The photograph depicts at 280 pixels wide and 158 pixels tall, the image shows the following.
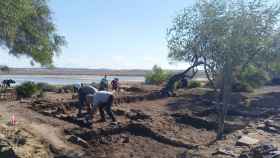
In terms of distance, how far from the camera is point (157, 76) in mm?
44250

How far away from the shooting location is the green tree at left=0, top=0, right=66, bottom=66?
43.2 feet

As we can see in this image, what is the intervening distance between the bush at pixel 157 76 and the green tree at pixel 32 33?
2559cm

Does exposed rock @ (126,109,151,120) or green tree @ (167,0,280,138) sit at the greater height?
green tree @ (167,0,280,138)

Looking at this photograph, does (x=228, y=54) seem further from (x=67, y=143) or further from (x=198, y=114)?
(x=198, y=114)

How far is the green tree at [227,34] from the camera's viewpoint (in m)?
14.9

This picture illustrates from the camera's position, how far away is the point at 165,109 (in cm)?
2384

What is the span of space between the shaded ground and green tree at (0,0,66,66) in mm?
2497

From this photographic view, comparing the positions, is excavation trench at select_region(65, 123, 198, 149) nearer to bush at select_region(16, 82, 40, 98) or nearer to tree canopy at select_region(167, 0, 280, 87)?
tree canopy at select_region(167, 0, 280, 87)

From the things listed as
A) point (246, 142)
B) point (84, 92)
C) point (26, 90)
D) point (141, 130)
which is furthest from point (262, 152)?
point (26, 90)

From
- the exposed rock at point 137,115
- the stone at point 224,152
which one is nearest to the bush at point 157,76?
the exposed rock at point 137,115

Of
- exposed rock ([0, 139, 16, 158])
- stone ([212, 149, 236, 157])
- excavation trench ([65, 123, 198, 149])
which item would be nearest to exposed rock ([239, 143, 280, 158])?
stone ([212, 149, 236, 157])

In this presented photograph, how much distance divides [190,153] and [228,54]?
11.8ft

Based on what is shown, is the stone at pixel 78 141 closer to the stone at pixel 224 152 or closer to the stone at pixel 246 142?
the stone at pixel 224 152

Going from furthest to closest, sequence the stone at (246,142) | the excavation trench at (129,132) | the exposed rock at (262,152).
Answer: the excavation trench at (129,132)
the stone at (246,142)
the exposed rock at (262,152)
